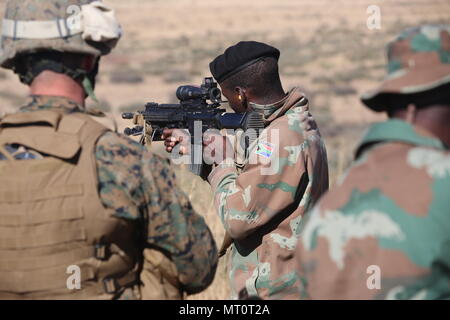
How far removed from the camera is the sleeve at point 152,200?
330 centimetres

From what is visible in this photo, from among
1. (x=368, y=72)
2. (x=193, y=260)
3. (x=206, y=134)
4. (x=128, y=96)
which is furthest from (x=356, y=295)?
(x=368, y=72)

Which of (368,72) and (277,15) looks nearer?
(368,72)

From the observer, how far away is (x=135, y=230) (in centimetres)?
341

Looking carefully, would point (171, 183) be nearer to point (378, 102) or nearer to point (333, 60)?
point (378, 102)

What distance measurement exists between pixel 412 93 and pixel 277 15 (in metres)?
50.1

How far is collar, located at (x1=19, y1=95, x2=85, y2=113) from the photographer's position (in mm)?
3467

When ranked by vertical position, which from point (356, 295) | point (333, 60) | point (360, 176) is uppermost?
point (333, 60)

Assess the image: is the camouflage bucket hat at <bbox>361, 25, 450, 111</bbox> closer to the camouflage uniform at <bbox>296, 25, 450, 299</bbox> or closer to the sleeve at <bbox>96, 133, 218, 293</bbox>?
the camouflage uniform at <bbox>296, 25, 450, 299</bbox>

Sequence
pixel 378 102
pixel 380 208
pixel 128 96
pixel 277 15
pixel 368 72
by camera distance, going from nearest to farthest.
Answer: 1. pixel 380 208
2. pixel 378 102
3. pixel 128 96
4. pixel 368 72
5. pixel 277 15

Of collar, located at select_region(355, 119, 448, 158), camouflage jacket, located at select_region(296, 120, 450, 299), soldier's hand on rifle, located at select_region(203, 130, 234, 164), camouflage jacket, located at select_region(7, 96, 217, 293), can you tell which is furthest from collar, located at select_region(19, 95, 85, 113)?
soldier's hand on rifle, located at select_region(203, 130, 234, 164)

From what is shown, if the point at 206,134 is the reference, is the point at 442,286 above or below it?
below

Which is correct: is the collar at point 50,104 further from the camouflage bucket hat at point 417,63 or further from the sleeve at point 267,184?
the sleeve at point 267,184

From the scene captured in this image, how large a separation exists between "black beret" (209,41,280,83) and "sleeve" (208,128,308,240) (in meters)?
0.64

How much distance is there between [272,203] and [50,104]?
1.50 m
